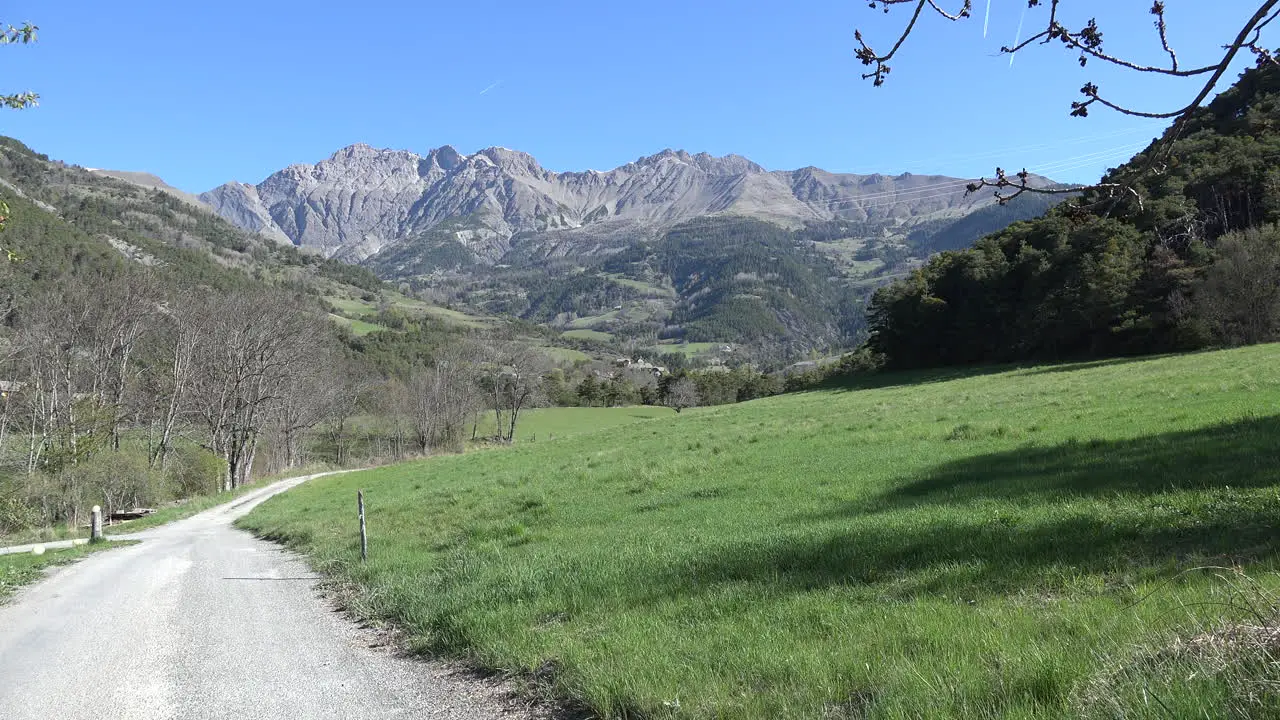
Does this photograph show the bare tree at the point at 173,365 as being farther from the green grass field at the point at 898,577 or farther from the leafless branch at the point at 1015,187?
the leafless branch at the point at 1015,187

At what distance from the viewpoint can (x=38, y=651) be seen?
8.55 meters

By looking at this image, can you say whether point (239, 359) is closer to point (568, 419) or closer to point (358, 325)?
point (568, 419)

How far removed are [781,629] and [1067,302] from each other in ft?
184

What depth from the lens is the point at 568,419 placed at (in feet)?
338

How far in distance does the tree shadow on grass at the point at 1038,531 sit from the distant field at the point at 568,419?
7620 centimetres

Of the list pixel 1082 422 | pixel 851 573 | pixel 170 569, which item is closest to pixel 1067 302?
pixel 1082 422

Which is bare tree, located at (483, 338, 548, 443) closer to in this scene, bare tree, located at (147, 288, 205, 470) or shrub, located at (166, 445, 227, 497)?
shrub, located at (166, 445, 227, 497)

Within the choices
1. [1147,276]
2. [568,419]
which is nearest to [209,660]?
[1147,276]

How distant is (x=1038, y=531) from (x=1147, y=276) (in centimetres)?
5198

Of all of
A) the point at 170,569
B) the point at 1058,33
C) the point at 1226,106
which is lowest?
the point at 170,569

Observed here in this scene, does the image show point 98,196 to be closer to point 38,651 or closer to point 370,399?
point 370,399

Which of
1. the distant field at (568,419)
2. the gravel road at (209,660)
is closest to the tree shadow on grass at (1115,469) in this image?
the gravel road at (209,660)

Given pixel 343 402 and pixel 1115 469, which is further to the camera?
pixel 343 402

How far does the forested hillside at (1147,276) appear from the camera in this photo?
133 feet
